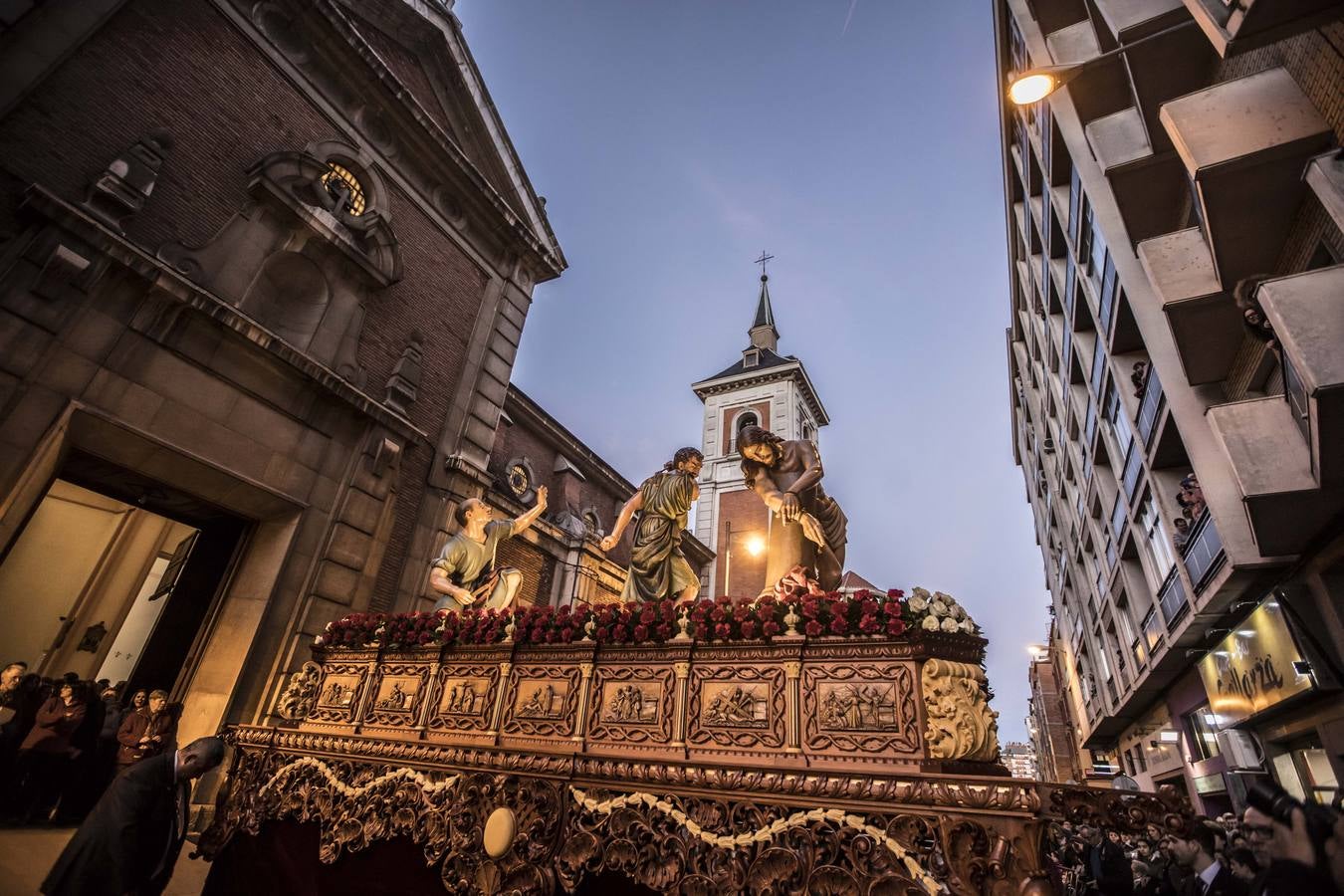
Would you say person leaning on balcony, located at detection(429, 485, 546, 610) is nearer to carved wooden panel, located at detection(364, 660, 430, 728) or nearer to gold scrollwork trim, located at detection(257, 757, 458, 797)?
carved wooden panel, located at detection(364, 660, 430, 728)

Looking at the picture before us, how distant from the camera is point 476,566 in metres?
9.20

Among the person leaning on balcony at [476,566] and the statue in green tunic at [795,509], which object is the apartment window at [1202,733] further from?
the person leaning on balcony at [476,566]

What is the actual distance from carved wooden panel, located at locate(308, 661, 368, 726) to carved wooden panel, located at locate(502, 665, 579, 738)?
7.98 feet

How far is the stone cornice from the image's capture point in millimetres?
7680

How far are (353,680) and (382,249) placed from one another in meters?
9.28

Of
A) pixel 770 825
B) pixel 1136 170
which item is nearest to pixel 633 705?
pixel 770 825

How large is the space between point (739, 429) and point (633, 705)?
34.5m

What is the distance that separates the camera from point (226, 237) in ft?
32.8

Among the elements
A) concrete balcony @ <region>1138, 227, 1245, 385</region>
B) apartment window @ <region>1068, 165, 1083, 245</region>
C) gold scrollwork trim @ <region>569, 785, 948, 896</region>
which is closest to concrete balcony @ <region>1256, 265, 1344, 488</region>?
concrete balcony @ <region>1138, 227, 1245, 385</region>

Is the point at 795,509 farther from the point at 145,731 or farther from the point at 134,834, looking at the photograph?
the point at 145,731

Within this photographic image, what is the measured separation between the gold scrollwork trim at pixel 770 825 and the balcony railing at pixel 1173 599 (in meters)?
13.6

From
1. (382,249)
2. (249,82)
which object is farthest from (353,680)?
(249,82)

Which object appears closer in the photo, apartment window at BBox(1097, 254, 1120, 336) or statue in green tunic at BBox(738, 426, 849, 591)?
statue in green tunic at BBox(738, 426, 849, 591)

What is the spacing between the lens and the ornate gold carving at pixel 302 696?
711 centimetres
